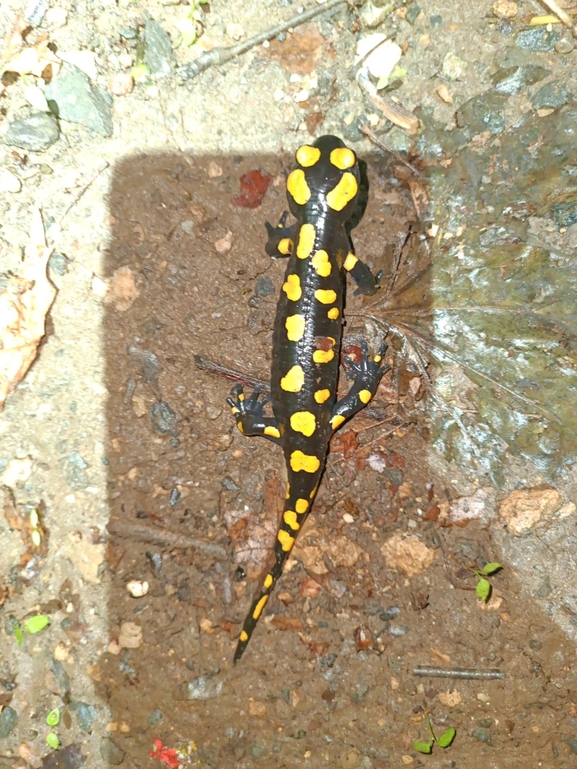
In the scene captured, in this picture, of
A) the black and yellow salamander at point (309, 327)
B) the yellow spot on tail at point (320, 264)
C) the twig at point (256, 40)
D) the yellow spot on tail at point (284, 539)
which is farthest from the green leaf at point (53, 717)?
the twig at point (256, 40)

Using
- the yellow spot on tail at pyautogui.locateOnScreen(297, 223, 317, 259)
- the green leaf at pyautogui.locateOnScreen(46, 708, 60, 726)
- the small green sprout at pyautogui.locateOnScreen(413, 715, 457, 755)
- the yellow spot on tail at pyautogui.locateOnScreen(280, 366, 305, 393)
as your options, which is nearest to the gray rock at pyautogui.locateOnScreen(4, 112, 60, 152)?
the yellow spot on tail at pyautogui.locateOnScreen(297, 223, 317, 259)

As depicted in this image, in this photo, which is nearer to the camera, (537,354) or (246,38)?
(537,354)

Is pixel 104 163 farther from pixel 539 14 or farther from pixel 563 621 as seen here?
pixel 563 621

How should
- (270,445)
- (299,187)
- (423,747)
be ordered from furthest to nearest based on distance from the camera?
1. (270,445)
2. (299,187)
3. (423,747)

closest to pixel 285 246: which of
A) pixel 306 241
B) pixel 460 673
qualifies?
pixel 306 241

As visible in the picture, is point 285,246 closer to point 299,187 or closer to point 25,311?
point 299,187

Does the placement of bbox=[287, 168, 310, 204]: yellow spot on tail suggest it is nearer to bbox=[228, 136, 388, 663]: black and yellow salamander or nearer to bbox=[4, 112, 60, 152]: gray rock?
bbox=[228, 136, 388, 663]: black and yellow salamander

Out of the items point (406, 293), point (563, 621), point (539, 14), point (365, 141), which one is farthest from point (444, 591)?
point (539, 14)
